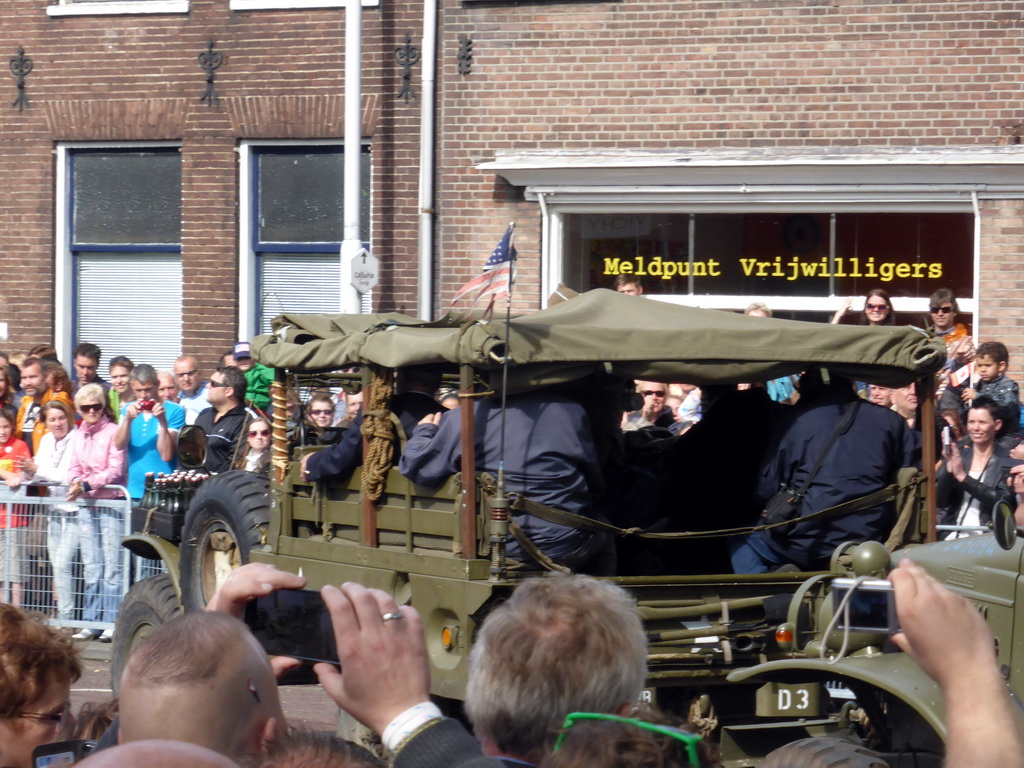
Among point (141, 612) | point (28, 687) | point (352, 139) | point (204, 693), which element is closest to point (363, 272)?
point (352, 139)

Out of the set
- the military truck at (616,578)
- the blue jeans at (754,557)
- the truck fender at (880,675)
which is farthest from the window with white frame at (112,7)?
the truck fender at (880,675)

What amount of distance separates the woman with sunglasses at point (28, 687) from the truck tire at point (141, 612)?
15.9 ft

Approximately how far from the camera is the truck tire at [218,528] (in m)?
7.46

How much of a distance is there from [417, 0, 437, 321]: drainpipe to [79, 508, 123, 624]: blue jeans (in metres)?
4.51

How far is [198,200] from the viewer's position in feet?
48.5

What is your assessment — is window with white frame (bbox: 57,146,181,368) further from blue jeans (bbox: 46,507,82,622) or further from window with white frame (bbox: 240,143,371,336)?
blue jeans (bbox: 46,507,82,622)

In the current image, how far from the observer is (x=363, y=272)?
12.8 meters

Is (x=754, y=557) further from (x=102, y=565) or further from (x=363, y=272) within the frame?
(x=363, y=272)

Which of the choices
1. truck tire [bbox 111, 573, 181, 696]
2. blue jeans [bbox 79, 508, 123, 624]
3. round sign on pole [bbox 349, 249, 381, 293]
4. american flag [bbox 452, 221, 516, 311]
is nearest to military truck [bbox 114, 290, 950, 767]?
american flag [bbox 452, 221, 516, 311]

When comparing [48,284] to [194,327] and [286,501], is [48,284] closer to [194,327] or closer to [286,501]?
[194,327]

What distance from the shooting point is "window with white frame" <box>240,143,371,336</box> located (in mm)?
14547

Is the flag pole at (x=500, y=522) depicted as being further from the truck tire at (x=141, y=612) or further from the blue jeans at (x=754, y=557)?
the truck tire at (x=141, y=612)

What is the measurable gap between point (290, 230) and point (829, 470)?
30.5 feet

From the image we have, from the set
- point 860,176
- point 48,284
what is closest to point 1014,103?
point 860,176
